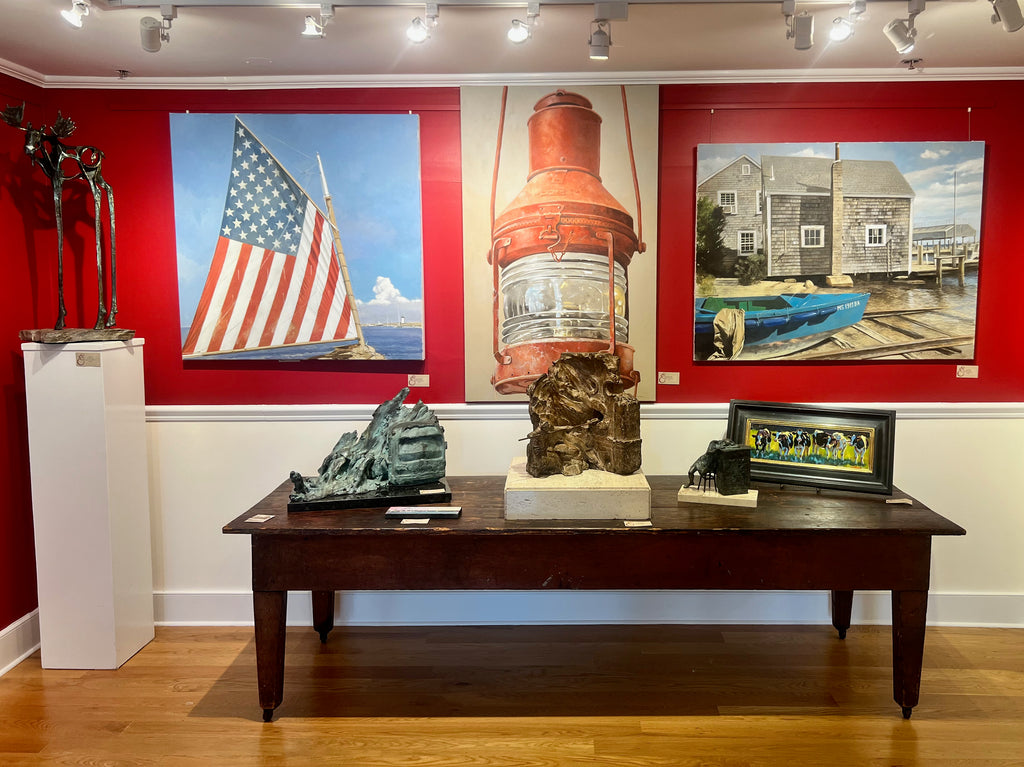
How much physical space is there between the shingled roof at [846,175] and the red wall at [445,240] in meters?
0.12

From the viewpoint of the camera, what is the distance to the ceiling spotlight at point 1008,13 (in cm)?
259

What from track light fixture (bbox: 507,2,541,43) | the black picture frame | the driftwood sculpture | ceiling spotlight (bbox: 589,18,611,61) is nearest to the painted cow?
the black picture frame

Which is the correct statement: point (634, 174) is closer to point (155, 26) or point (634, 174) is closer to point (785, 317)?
point (785, 317)

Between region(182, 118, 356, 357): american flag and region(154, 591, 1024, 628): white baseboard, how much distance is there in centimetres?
130

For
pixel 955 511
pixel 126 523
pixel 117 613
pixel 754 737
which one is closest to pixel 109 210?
pixel 126 523

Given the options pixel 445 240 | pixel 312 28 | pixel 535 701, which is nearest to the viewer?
pixel 312 28

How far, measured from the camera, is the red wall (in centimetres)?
358

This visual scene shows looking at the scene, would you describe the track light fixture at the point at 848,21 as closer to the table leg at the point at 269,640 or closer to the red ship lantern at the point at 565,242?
the red ship lantern at the point at 565,242

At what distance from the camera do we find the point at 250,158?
11.9 ft

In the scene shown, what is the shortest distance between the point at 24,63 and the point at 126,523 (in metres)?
2.08

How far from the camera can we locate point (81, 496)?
10.9ft

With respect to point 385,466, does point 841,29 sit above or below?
above

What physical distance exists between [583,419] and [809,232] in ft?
4.87

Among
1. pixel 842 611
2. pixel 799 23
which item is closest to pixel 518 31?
pixel 799 23
